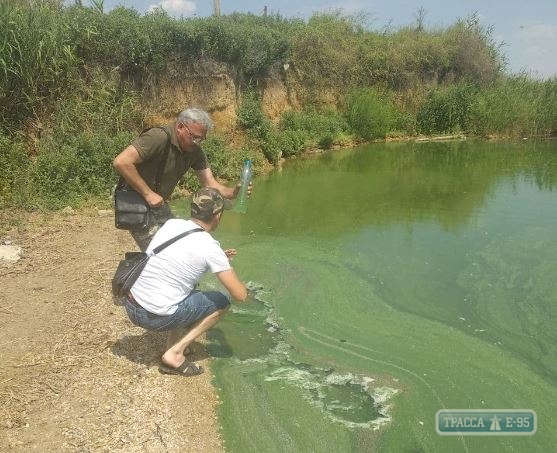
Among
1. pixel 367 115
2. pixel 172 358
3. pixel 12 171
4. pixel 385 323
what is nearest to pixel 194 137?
pixel 172 358

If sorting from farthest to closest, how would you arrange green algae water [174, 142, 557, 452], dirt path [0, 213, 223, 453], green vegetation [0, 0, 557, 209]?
green vegetation [0, 0, 557, 209]
green algae water [174, 142, 557, 452]
dirt path [0, 213, 223, 453]

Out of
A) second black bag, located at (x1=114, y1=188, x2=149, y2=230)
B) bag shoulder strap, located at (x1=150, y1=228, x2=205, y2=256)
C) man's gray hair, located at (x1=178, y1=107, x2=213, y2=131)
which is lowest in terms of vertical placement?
bag shoulder strap, located at (x1=150, y1=228, x2=205, y2=256)

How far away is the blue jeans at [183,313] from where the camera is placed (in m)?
2.96

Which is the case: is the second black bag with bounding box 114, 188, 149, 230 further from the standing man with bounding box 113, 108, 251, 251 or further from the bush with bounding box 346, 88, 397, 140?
the bush with bounding box 346, 88, 397, 140

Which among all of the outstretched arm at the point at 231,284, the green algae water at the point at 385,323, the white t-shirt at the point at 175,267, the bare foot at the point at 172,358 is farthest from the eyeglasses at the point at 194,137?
the green algae water at the point at 385,323

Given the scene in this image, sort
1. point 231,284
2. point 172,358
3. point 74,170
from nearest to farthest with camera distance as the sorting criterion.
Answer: point 231,284 < point 172,358 < point 74,170

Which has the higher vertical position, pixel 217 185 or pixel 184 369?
pixel 217 185

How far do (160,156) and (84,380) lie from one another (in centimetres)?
134

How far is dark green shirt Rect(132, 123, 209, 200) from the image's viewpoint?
10.4 ft

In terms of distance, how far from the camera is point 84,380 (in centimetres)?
304

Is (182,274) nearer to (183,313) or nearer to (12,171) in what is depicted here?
(183,313)
